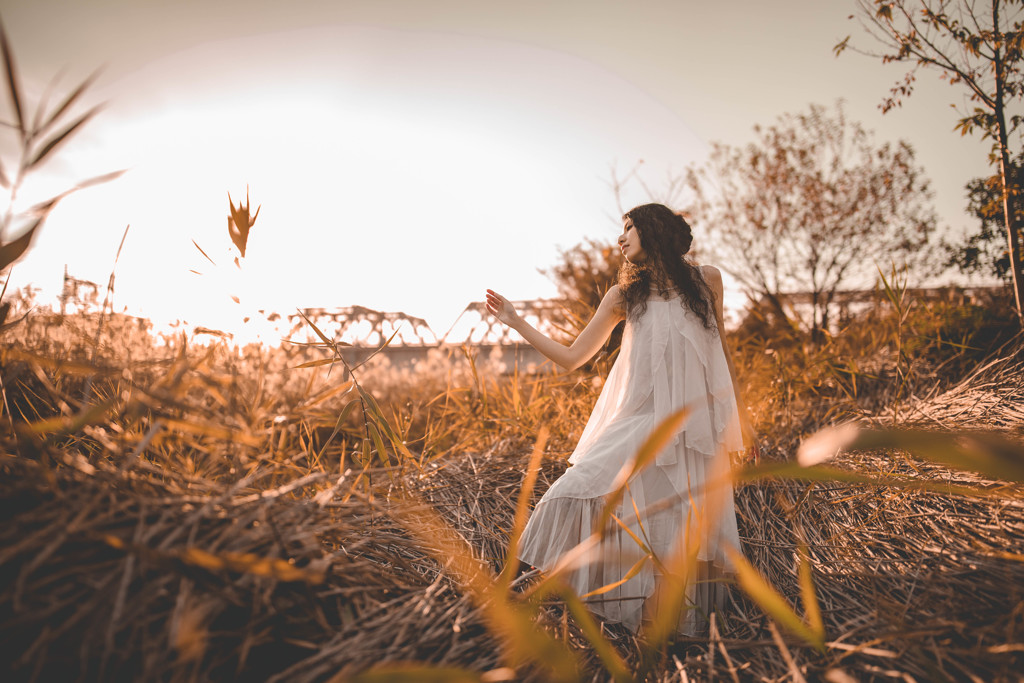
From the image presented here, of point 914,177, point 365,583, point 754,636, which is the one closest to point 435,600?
point 365,583

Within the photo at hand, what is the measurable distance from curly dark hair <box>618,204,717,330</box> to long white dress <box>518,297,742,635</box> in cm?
5

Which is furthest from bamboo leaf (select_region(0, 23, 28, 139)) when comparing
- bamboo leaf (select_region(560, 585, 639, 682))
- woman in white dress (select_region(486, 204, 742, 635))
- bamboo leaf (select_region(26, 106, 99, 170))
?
woman in white dress (select_region(486, 204, 742, 635))

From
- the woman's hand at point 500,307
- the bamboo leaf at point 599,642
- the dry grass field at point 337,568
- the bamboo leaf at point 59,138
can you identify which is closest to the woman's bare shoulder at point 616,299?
the woman's hand at point 500,307

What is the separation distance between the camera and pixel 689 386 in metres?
1.76

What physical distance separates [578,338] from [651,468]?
619mm

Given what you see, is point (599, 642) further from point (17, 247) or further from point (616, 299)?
point (616, 299)

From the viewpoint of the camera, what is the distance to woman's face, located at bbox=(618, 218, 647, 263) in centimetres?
204

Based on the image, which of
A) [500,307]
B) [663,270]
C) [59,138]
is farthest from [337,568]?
[663,270]

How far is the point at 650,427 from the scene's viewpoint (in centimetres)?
165

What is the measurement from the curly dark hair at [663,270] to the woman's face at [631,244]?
2 centimetres

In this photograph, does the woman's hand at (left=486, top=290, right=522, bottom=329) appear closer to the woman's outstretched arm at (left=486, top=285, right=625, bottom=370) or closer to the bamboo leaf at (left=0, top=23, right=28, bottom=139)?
the woman's outstretched arm at (left=486, top=285, right=625, bottom=370)

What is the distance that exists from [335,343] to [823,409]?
3.09m

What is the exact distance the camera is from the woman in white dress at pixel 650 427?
1.45 m

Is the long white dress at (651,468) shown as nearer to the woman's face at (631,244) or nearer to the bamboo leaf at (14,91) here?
the woman's face at (631,244)
